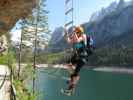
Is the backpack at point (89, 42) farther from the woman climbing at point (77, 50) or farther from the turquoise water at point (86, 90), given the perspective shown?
the turquoise water at point (86, 90)

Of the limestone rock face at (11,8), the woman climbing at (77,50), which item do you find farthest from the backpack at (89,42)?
the limestone rock face at (11,8)

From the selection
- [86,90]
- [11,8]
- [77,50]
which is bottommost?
[86,90]

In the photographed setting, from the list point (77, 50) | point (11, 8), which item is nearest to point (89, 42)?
point (77, 50)

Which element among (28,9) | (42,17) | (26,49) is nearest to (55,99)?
(26,49)

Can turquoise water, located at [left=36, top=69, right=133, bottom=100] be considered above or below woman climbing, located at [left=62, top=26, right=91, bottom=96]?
below

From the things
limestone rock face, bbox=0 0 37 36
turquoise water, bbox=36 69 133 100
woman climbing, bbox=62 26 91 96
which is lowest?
turquoise water, bbox=36 69 133 100

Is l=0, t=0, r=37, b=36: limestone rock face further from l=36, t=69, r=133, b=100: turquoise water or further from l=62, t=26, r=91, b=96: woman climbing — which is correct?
l=36, t=69, r=133, b=100: turquoise water

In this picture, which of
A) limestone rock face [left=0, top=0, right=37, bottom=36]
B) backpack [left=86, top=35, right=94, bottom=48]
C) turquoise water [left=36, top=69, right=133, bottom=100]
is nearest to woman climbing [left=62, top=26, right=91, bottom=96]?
backpack [left=86, top=35, right=94, bottom=48]

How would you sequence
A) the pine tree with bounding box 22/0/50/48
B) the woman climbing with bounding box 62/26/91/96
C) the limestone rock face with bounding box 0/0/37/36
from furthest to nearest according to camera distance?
the pine tree with bounding box 22/0/50/48, the limestone rock face with bounding box 0/0/37/36, the woman climbing with bounding box 62/26/91/96

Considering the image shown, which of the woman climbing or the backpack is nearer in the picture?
the woman climbing

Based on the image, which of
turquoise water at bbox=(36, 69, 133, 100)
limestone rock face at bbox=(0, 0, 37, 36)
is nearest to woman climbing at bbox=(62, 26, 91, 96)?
limestone rock face at bbox=(0, 0, 37, 36)

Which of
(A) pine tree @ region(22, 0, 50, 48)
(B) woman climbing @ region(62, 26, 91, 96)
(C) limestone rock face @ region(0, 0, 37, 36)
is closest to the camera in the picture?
(B) woman climbing @ region(62, 26, 91, 96)

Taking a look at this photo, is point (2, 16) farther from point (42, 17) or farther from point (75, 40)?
point (42, 17)

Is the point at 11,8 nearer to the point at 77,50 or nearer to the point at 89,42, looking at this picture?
the point at 77,50
